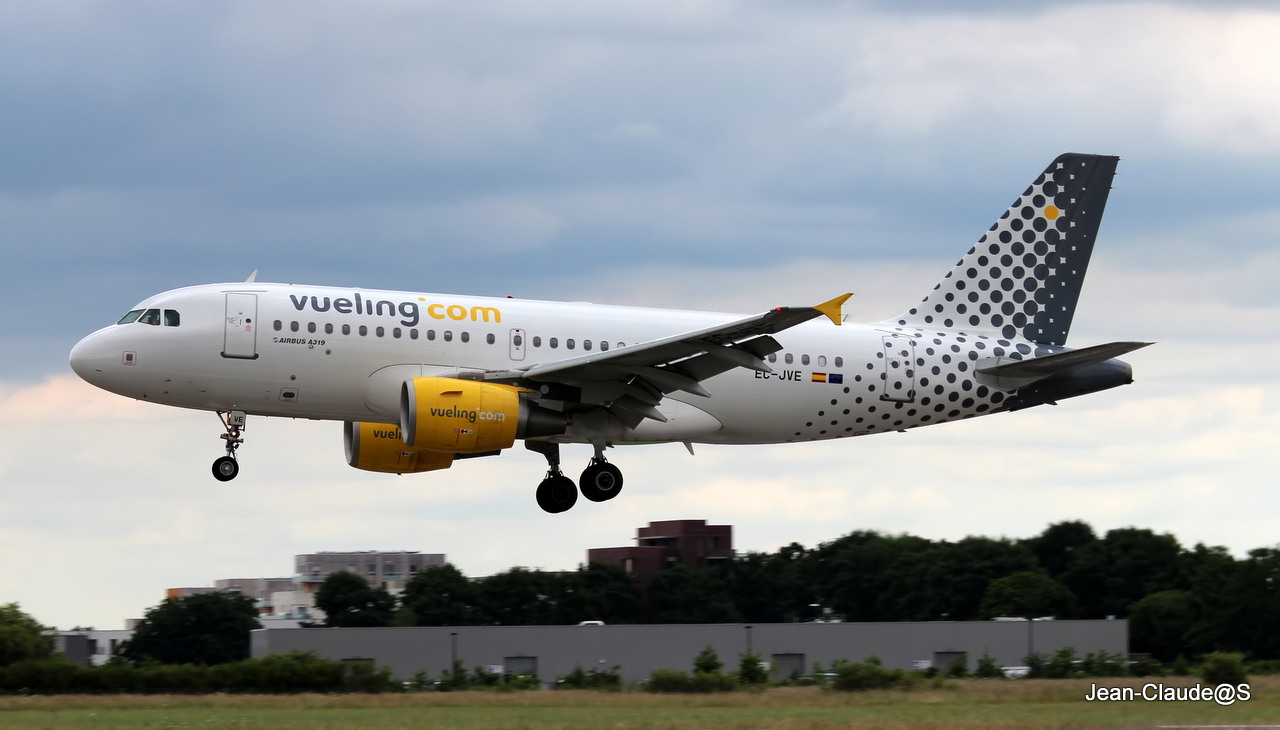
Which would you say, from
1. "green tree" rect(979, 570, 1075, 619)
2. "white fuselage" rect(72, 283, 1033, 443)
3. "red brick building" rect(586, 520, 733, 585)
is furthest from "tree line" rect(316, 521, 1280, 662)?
"white fuselage" rect(72, 283, 1033, 443)

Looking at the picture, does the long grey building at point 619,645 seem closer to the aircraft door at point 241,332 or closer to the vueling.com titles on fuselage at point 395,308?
the vueling.com titles on fuselage at point 395,308

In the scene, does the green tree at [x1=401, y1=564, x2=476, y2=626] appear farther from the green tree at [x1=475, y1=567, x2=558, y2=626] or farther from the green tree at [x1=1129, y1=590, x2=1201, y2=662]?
the green tree at [x1=1129, y1=590, x2=1201, y2=662]

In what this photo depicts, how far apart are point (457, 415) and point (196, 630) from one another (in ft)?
204

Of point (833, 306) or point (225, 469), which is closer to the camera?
point (833, 306)

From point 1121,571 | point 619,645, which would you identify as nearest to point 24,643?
point 619,645

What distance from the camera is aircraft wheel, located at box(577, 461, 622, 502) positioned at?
3778cm

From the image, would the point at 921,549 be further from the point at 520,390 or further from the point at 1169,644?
the point at 520,390

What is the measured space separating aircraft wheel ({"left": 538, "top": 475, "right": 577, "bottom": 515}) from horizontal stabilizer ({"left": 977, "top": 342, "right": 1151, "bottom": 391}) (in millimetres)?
10048

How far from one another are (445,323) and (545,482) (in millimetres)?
4991

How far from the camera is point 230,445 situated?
36406mm

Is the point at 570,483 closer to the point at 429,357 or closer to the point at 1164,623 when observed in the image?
the point at 429,357

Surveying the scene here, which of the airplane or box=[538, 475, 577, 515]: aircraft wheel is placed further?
box=[538, 475, 577, 515]: aircraft wheel

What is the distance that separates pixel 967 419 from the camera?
4000 cm

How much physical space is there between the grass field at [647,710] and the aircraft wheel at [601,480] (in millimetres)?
4629
